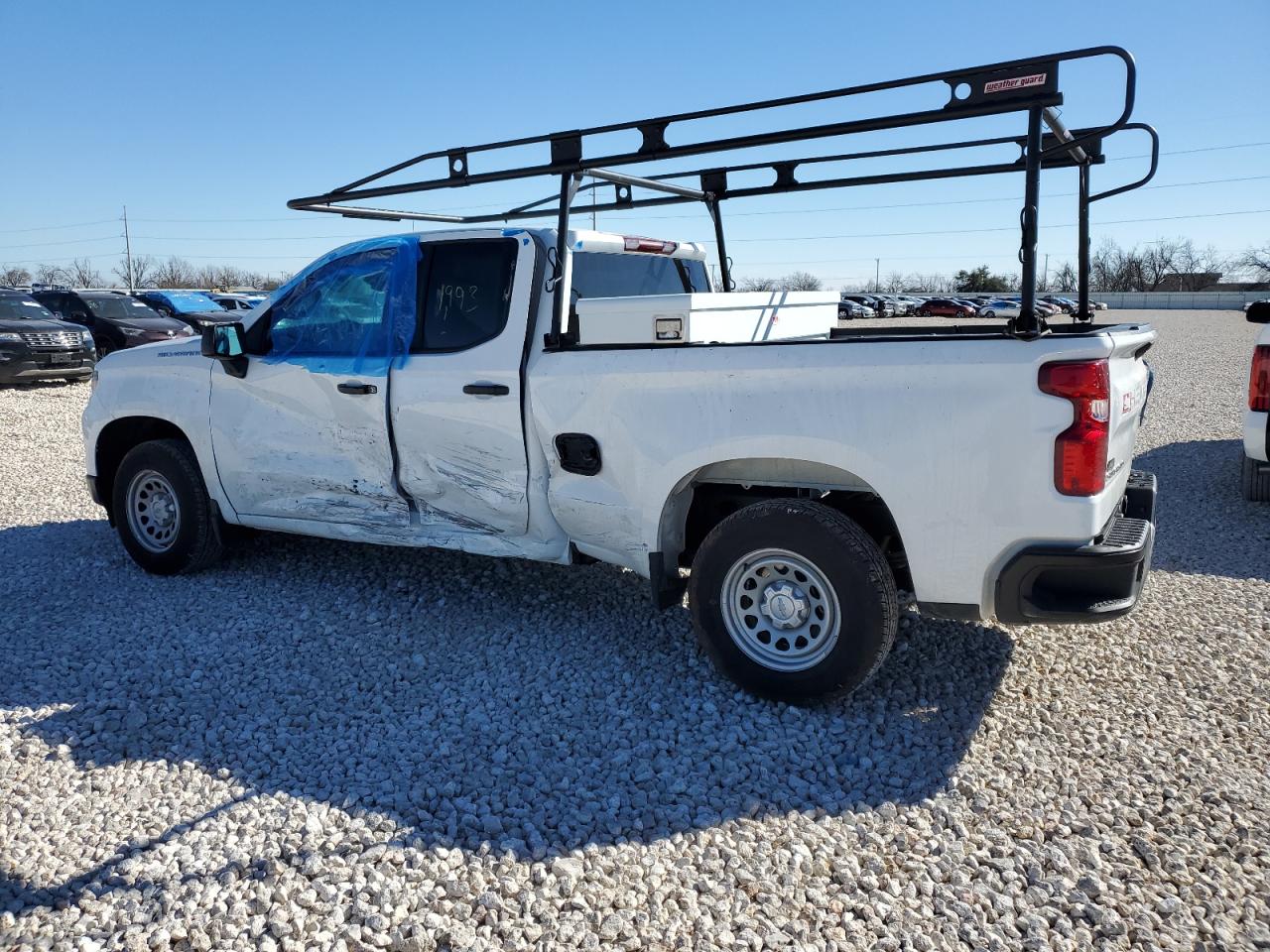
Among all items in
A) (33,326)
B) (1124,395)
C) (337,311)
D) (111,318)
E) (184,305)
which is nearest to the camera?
(1124,395)

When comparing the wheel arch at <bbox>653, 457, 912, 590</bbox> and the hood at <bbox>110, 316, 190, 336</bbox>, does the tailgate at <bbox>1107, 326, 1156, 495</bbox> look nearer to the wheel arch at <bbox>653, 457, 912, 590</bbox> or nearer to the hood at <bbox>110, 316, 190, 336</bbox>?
the wheel arch at <bbox>653, 457, 912, 590</bbox>

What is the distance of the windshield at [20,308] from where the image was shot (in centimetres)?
1692

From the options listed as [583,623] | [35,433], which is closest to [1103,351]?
[583,623]

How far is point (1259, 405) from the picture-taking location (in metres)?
6.87

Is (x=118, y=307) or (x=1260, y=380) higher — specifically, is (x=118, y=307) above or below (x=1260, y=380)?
above

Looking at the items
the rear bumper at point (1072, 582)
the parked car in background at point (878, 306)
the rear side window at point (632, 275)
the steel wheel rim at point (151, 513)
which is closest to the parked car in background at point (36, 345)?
the steel wheel rim at point (151, 513)

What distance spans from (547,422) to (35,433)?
418 inches

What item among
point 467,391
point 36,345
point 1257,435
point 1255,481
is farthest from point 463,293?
point 36,345

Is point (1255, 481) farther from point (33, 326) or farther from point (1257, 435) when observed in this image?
point (33, 326)

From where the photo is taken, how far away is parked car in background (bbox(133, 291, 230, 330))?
875 inches

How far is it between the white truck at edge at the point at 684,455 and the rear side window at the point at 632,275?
0.03 metres

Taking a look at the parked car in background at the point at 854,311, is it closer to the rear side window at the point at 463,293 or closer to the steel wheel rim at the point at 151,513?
the steel wheel rim at the point at 151,513

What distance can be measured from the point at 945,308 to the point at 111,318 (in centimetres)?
5130

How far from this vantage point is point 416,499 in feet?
16.4
